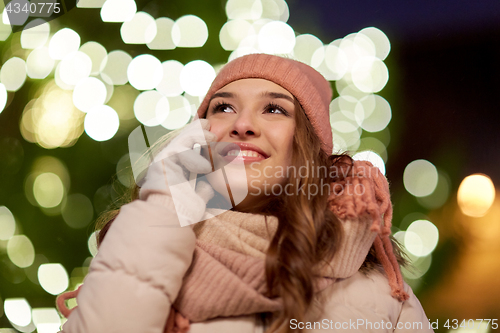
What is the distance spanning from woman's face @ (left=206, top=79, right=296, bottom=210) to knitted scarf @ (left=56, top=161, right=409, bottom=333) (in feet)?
0.37

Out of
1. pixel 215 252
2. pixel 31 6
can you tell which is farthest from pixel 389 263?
pixel 31 6

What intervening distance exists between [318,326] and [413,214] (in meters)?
1.49

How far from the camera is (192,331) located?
829 millimetres

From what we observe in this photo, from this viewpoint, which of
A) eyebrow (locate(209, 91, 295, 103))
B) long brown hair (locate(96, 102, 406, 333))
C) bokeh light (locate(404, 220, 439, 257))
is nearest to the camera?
long brown hair (locate(96, 102, 406, 333))

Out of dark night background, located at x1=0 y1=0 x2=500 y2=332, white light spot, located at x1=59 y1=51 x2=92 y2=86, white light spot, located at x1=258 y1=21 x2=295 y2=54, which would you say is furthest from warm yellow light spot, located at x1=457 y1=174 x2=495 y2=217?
white light spot, located at x1=59 y1=51 x2=92 y2=86

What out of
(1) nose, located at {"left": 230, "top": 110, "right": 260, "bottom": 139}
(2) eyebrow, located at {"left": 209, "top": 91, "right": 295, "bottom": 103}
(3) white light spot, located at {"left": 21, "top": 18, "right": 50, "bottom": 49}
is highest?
(3) white light spot, located at {"left": 21, "top": 18, "right": 50, "bottom": 49}

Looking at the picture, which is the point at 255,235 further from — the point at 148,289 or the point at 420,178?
the point at 420,178

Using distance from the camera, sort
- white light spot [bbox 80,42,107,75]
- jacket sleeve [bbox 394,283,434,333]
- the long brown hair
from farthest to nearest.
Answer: white light spot [bbox 80,42,107,75] → jacket sleeve [bbox 394,283,434,333] → the long brown hair

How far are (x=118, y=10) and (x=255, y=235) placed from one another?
160cm

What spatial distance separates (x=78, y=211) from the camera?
1.95 meters

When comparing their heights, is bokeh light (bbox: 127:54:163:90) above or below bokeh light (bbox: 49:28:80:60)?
below

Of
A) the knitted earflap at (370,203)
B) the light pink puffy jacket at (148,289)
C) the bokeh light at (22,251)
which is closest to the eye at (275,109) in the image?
the knitted earflap at (370,203)

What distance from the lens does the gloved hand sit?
91 centimetres

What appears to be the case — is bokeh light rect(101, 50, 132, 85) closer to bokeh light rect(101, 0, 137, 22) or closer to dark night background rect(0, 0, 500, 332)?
dark night background rect(0, 0, 500, 332)
